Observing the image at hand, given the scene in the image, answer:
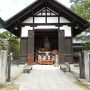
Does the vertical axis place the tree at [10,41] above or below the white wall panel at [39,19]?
below

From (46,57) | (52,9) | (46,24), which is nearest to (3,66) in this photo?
(46,57)

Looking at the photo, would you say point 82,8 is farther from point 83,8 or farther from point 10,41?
point 10,41

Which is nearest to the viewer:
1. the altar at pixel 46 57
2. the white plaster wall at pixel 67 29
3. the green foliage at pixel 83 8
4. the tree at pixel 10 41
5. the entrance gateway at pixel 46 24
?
the entrance gateway at pixel 46 24

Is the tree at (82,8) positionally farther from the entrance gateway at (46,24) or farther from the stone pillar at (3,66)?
the stone pillar at (3,66)

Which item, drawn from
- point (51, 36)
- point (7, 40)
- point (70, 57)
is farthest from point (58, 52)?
point (7, 40)

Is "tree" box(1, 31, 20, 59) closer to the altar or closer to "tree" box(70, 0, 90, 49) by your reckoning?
"tree" box(70, 0, 90, 49)

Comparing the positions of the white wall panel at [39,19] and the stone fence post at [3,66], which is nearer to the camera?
the stone fence post at [3,66]

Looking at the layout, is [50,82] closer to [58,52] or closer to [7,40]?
[58,52]

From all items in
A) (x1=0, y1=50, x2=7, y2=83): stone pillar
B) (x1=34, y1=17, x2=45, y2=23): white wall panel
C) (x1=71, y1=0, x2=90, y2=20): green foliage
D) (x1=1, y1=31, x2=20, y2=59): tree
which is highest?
(x1=71, y1=0, x2=90, y2=20): green foliage

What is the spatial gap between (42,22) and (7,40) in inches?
618

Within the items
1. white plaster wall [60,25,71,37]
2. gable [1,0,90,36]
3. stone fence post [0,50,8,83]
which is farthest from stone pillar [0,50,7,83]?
white plaster wall [60,25,71,37]

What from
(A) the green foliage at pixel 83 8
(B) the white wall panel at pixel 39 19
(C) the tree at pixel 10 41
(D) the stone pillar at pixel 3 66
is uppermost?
(A) the green foliage at pixel 83 8

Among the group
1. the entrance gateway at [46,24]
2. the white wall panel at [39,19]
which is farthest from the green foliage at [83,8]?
the white wall panel at [39,19]

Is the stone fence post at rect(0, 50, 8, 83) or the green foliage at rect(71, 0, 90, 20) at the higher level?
the green foliage at rect(71, 0, 90, 20)
